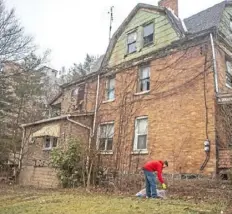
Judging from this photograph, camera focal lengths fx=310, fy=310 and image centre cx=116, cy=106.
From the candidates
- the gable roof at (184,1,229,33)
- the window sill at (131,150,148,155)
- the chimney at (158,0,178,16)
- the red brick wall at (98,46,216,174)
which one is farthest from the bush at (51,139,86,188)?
the chimney at (158,0,178,16)

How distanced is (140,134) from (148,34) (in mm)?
6826

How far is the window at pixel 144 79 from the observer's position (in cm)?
1951

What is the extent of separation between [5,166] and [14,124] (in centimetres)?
496

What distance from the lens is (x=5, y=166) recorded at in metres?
29.6

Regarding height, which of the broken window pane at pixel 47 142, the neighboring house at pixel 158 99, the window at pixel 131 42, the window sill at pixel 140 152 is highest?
the window at pixel 131 42

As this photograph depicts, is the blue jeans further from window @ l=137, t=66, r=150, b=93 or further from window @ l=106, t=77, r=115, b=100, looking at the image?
window @ l=106, t=77, r=115, b=100

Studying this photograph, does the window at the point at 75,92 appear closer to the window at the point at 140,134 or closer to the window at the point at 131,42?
the window at the point at 131,42

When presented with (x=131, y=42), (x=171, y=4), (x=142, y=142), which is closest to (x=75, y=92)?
(x=131, y=42)

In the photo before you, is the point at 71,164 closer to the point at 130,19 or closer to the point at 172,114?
the point at 172,114

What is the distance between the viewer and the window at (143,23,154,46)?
2034 centimetres

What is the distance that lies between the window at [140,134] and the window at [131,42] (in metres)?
5.23

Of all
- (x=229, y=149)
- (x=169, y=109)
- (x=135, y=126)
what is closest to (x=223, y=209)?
(x=229, y=149)

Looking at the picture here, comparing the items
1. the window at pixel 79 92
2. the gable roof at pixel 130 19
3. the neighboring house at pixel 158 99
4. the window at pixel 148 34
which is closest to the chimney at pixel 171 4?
the neighboring house at pixel 158 99

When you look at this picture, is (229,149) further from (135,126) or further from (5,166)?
(5,166)
